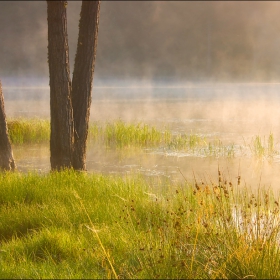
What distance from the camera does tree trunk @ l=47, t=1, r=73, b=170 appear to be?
8.32 m

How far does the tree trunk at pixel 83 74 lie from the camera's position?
8.73 meters

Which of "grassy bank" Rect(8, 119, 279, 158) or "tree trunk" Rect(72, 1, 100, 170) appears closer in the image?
"tree trunk" Rect(72, 1, 100, 170)

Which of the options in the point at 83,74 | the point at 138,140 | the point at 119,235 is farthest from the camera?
the point at 138,140

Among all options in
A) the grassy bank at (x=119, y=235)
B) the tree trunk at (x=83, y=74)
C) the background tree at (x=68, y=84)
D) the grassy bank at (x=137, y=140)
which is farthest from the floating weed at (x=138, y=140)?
the grassy bank at (x=119, y=235)

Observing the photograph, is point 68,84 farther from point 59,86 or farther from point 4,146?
point 4,146

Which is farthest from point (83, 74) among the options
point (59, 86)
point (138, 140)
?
point (138, 140)

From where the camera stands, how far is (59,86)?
8570mm

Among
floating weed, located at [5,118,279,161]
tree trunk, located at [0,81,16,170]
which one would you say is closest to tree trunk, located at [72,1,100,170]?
tree trunk, located at [0,81,16,170]

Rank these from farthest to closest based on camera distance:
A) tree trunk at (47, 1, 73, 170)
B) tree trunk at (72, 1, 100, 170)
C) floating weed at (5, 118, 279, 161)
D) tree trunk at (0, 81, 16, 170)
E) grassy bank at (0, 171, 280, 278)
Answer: floating weed at (5, 118, 279, 161)
tree trunk at (0, 81, 16, 170)
tree trunk at (72, 1, 100, 170)
tree trunk at (47, 1, 73, 170)
grassy bank at (0, 171, 280, 278)

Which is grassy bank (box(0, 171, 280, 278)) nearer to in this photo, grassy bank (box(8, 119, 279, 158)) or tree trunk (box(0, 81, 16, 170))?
tree trunk (box(0, 81, 16, 170))

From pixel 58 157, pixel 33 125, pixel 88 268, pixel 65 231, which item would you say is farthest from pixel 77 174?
pixel 33 125

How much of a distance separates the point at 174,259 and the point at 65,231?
6.64ft

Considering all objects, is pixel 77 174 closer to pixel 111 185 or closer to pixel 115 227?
A: pixel 111 185

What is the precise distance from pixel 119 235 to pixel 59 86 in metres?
4.00
